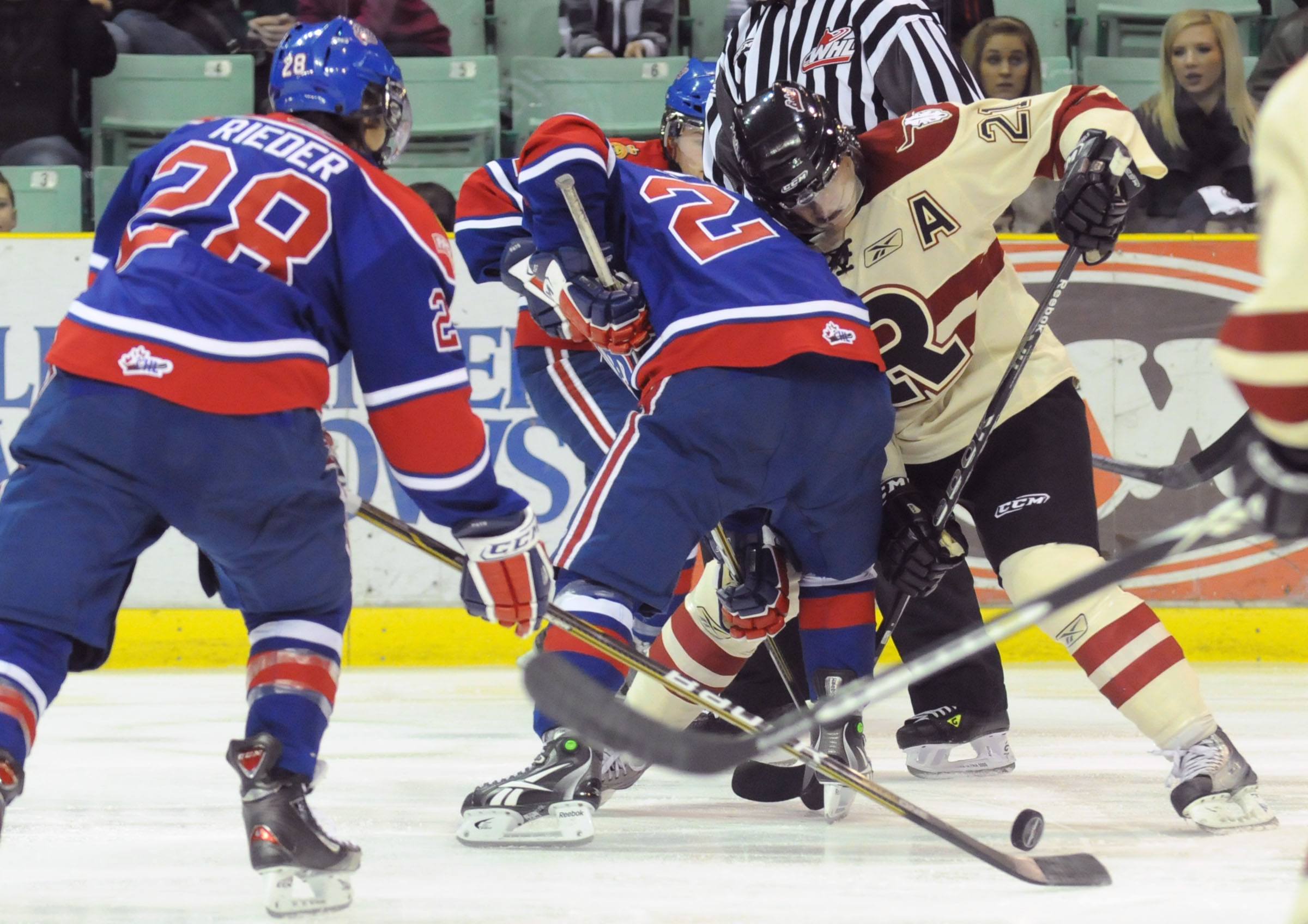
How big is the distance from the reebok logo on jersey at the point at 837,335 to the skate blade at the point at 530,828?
75 cm

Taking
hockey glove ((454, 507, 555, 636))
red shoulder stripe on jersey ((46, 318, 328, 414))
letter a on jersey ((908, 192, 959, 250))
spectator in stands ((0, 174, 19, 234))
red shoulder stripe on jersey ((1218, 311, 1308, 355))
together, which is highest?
red shoulder stripe on jersey ((1218, 311, 1308, 355))

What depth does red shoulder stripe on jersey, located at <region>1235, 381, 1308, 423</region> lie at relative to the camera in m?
1.12

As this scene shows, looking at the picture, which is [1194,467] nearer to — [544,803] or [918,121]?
[918,121]

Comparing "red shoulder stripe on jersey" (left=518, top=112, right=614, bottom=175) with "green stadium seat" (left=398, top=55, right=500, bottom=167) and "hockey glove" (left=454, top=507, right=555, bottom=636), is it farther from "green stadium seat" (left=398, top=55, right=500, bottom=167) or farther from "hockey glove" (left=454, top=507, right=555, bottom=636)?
"green stadium seat" (left=398, top=55, right=500, bottom=167)

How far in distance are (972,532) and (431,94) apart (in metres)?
2.17

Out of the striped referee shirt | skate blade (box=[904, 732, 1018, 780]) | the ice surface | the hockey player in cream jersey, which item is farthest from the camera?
the striped referee shirt

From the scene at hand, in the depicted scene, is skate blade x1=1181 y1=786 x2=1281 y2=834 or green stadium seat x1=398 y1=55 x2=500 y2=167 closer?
skate blade x1=1181 y1=786 x2=1281 y2=834

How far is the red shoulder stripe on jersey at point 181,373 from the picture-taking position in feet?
5.75

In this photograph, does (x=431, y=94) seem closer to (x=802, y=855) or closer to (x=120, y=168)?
(x=120, y=168)

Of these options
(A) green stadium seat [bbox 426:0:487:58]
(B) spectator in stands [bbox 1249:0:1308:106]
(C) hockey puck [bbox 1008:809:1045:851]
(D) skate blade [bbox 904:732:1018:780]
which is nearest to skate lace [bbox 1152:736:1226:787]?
(C) hockey puck [bbox 1008:809:1045:851]

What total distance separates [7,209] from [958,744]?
116 inches

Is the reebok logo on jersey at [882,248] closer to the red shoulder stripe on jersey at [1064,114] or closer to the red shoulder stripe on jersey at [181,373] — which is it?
the red shoulder stripe on jersey at [1064,114]

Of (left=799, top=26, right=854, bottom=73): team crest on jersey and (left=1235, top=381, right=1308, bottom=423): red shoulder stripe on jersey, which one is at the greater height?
Answer: (left=799, top=26, right=854, bottom=73): team crest on jersey

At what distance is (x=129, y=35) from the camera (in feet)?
16.3
